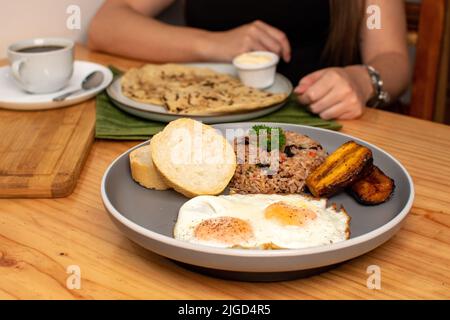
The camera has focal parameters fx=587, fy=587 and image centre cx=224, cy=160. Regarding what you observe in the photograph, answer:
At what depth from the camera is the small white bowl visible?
1.68 m

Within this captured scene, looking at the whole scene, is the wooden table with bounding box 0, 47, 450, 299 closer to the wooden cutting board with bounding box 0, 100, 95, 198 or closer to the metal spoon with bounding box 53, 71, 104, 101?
the wooden cutting board with bounding box 0, 100, 95, 198

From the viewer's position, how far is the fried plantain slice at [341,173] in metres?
1.04

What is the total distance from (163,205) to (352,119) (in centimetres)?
69

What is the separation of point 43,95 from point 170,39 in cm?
56

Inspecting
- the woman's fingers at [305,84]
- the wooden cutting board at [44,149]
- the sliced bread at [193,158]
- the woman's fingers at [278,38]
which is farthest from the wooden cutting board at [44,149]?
the woman's fingers at [278,38]

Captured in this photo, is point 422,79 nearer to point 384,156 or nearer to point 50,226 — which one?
point 384,156

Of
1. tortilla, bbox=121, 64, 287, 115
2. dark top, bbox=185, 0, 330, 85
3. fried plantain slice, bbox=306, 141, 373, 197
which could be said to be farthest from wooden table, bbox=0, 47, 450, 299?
dark top, bbox=185, 0, 330, 85

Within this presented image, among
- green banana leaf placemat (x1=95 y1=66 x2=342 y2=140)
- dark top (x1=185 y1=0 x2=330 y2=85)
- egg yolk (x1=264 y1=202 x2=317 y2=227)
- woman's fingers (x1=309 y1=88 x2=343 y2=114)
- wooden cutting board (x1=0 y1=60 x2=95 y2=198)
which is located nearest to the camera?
egg yolk (x1=264 y1=202 x2=317 y2=227)

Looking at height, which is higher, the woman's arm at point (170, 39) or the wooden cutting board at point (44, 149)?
the woman's arm at point (170, 39)

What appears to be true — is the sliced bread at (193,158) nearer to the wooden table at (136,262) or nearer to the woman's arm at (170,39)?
the wooden table at (136,262)

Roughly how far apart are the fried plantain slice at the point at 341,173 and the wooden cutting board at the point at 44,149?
0.49 meters

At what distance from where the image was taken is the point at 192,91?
1.60 meters

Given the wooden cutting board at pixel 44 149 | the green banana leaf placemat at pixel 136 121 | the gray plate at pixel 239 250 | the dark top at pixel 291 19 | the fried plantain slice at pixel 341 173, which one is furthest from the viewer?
the dark top at pixel 291 19
